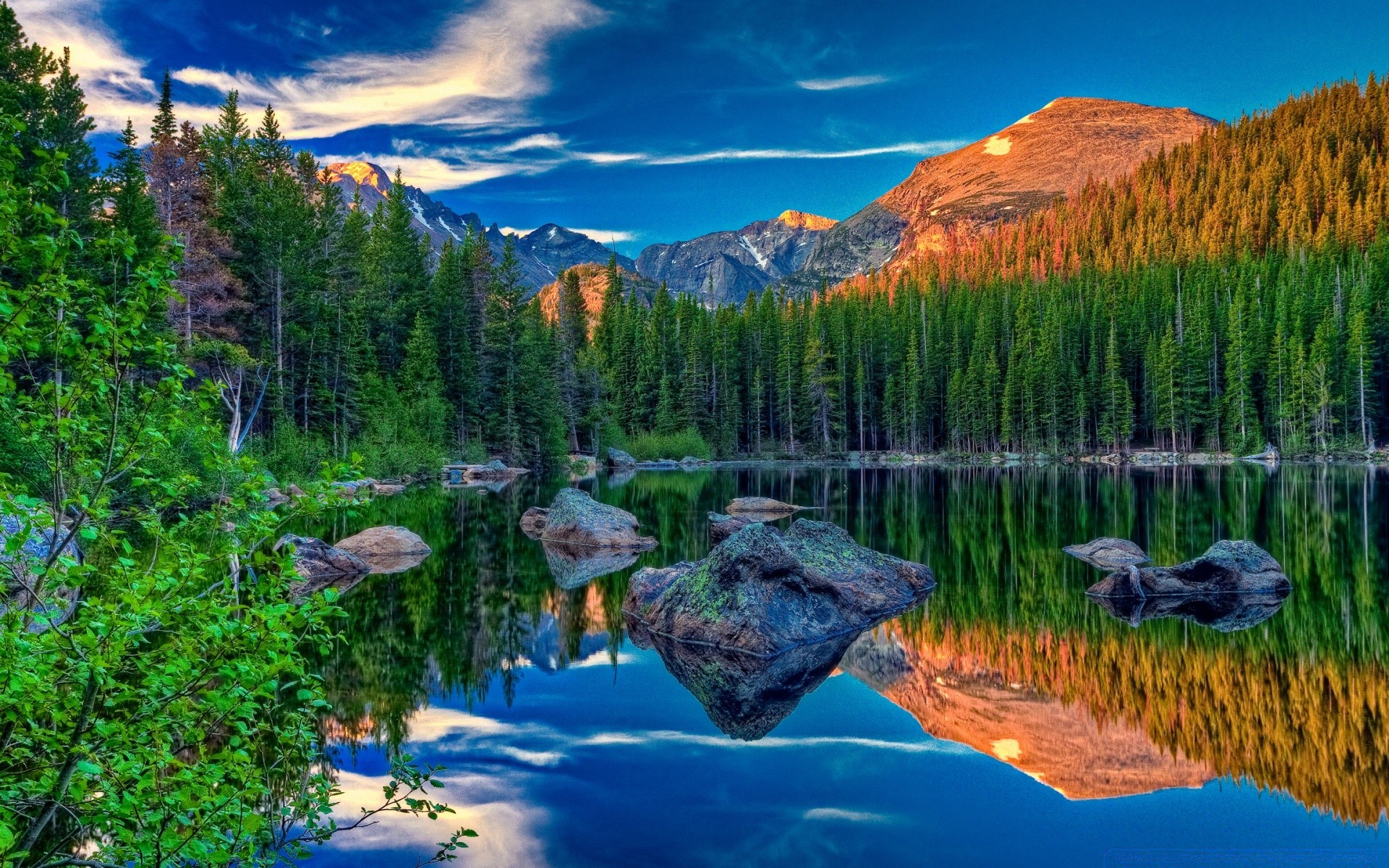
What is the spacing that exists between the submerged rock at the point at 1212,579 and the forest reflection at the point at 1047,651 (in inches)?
20.7

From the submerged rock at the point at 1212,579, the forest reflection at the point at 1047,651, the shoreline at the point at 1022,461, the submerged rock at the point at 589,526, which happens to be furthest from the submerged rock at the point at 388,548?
the shoreline at the point at 1022,461

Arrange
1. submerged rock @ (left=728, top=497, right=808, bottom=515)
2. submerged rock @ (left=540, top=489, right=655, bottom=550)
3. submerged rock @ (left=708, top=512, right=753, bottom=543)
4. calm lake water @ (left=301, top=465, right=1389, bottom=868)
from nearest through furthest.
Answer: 1. calm lake water @ (left=301, top=465, right=1389, bottom=868)
2. submerged rock @ (left=708, top=512, right=753, bottom=543)
3. submerged rock @ (left=540, top=489, right=655, bottom=550)
4. submerged rock @ (left=728, top=497, right=808, bottom=515)

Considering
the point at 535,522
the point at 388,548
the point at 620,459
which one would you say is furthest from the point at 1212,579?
the point at 620,459

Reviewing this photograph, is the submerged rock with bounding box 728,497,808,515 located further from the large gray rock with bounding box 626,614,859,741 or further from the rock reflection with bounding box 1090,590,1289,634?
the large gray rock with bounding box 626,614,859,741

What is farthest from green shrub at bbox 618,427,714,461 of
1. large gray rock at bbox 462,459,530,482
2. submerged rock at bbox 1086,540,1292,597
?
submerged rock at bbox 1086,540,1292,597

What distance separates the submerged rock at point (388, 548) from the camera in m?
19.4

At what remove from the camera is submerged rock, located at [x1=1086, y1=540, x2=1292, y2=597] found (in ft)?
50.0

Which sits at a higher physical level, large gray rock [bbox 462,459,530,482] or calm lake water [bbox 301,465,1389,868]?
large gray rock [bbox 462,459,530,482]

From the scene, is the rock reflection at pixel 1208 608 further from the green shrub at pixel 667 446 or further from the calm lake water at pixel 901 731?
the green shrub at pixel 667 446

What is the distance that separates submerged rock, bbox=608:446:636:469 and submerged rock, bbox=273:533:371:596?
53278 mm

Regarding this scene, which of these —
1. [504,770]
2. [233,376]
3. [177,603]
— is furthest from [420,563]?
[233,376]

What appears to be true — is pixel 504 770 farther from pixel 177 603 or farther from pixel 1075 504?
pixel 1075 504

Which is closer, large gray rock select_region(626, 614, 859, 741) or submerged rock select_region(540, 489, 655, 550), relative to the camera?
large gray rock select_region(626, 614, 859, 741)

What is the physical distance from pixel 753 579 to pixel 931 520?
720 inches
